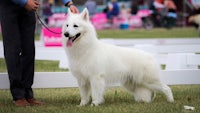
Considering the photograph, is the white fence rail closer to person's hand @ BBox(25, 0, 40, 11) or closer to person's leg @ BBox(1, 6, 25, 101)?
person's leg @ BBox(1, 6, 25, 101)

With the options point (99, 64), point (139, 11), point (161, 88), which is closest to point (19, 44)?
point (99, 64)

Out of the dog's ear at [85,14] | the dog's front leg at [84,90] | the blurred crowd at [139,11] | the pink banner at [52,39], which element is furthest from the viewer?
the blurred crowd at [139,11]

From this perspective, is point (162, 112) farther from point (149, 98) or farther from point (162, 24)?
point (162, 24)

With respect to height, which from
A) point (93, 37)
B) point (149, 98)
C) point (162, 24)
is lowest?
point (162, 24)

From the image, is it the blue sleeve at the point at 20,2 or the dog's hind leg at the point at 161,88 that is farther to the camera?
the dog's hind leg at the point at 161,88

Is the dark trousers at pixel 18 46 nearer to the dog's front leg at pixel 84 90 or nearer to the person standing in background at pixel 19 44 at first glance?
the person standing in background at pixel 19 44

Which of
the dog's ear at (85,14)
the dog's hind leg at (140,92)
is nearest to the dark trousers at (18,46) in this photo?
the dog's ear at (85,14)

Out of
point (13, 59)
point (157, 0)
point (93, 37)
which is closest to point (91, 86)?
point (93, 37)

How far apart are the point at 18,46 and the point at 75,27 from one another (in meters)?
0.87

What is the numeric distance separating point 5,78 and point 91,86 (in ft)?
4.99

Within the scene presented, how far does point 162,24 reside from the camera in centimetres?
3266

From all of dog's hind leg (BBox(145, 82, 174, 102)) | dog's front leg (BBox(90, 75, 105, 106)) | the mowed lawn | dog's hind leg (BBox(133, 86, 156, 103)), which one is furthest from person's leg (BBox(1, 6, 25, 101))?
dog's hind leg (BBox(145, 82, 174, 102))

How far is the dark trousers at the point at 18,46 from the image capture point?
22.9ft

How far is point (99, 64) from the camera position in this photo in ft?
23.5
